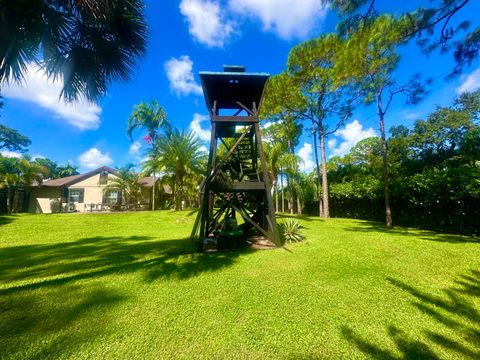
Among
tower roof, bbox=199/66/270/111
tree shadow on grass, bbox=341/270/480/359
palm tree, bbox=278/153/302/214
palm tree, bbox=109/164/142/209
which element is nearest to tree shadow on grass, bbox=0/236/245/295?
tree shadow on grass, bbox=341/270/480/359

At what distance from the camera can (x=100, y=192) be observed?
23312 millimetres

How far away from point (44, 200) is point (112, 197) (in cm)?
676

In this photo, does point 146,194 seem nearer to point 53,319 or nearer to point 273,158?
point 273,158

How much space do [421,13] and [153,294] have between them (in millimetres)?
9213

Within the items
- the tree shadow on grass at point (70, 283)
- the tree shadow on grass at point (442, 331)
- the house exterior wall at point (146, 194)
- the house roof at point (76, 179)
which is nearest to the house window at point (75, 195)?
the house roof at point (76, 179)

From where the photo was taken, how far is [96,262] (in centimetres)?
575

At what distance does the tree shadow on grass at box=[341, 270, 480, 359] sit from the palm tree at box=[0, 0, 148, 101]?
674cm

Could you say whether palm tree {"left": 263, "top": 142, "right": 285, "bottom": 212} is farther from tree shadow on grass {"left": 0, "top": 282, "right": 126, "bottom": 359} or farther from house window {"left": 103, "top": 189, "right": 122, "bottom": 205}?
house window {"left": 103, "top": 189, "right": 122, "bottom": 205}

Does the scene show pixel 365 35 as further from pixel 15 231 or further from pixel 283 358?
pixel 15 231

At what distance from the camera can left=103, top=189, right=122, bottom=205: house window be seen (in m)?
23.4

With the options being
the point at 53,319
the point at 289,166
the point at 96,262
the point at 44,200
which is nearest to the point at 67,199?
the point at 44,200

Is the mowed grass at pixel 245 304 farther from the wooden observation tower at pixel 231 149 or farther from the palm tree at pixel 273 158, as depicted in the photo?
the palm tree at pixel 273 158

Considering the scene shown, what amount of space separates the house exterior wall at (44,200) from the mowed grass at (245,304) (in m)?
20.9

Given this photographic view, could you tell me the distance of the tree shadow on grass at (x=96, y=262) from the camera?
465 cm
